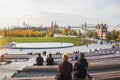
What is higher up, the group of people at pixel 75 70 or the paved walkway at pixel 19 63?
the group of people at pixel 75 70

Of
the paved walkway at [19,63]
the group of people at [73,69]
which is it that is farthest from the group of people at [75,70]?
the paved walkway at [19,63]

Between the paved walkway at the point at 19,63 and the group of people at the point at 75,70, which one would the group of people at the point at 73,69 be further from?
the paved walkway at the point at 19,63

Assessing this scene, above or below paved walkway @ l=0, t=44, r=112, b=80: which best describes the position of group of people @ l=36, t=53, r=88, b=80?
above

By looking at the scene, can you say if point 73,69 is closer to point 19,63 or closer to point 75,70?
point 75,70

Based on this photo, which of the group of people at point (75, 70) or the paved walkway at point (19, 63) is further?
the paved walkway at point (19, 63)

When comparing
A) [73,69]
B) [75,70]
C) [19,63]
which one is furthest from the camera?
[19,63]

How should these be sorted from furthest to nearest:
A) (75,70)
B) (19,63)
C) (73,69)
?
1. (19,63)
2. (73,69)
3. (75,70)

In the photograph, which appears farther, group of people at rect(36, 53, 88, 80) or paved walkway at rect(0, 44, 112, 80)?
paved walkway at rect(0, 44, 112, 80)

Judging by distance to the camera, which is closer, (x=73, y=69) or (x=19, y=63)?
(x=73, y=69)

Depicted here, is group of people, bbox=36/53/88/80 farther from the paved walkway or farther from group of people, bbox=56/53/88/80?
the paved walkway

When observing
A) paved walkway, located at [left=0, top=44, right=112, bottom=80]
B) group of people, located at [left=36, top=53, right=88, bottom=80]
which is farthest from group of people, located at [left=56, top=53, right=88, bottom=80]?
paved walkway, located at [left=0, top=44, right=112, bottom=80]

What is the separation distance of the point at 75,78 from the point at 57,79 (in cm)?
96

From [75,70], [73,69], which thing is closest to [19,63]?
[73,69]

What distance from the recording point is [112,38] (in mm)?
110250
